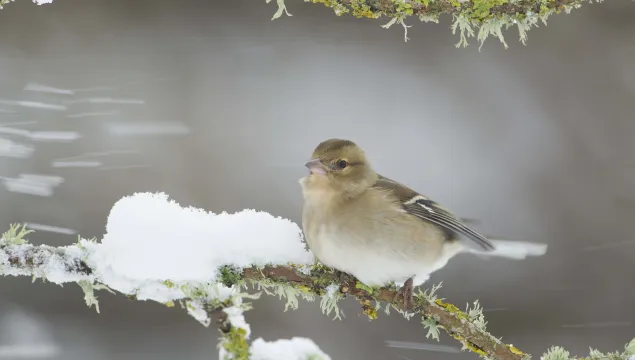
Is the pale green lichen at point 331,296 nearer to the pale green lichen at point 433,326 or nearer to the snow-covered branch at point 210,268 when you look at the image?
the snow-covered branch at point 210,268

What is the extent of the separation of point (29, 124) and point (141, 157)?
0.89 meters

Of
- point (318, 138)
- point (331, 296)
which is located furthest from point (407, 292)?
point (318, 138)

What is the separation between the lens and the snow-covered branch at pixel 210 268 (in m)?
1.42

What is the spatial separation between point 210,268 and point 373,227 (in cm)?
81

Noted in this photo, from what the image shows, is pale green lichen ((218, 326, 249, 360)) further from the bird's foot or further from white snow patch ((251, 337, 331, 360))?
the bird's foot

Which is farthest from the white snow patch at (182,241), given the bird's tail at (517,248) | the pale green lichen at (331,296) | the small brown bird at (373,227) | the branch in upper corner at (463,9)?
the bird's tail at (517,248)

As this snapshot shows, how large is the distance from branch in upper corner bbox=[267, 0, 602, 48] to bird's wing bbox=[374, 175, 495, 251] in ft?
2.93

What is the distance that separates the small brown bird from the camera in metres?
2.34

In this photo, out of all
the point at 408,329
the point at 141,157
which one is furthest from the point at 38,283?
the point at 408,329

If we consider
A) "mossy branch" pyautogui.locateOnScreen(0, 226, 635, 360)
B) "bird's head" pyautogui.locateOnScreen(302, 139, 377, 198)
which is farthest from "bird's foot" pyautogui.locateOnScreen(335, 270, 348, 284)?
"bird's head" pyautogui.locateOnScreen(302, 139, 377, 198)

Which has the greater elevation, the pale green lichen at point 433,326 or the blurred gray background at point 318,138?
the blurred gray background at point 318,138

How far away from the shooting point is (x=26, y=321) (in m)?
4.84

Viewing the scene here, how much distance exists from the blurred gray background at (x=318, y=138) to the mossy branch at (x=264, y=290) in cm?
280

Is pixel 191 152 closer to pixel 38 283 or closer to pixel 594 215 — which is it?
pixel 38 283
